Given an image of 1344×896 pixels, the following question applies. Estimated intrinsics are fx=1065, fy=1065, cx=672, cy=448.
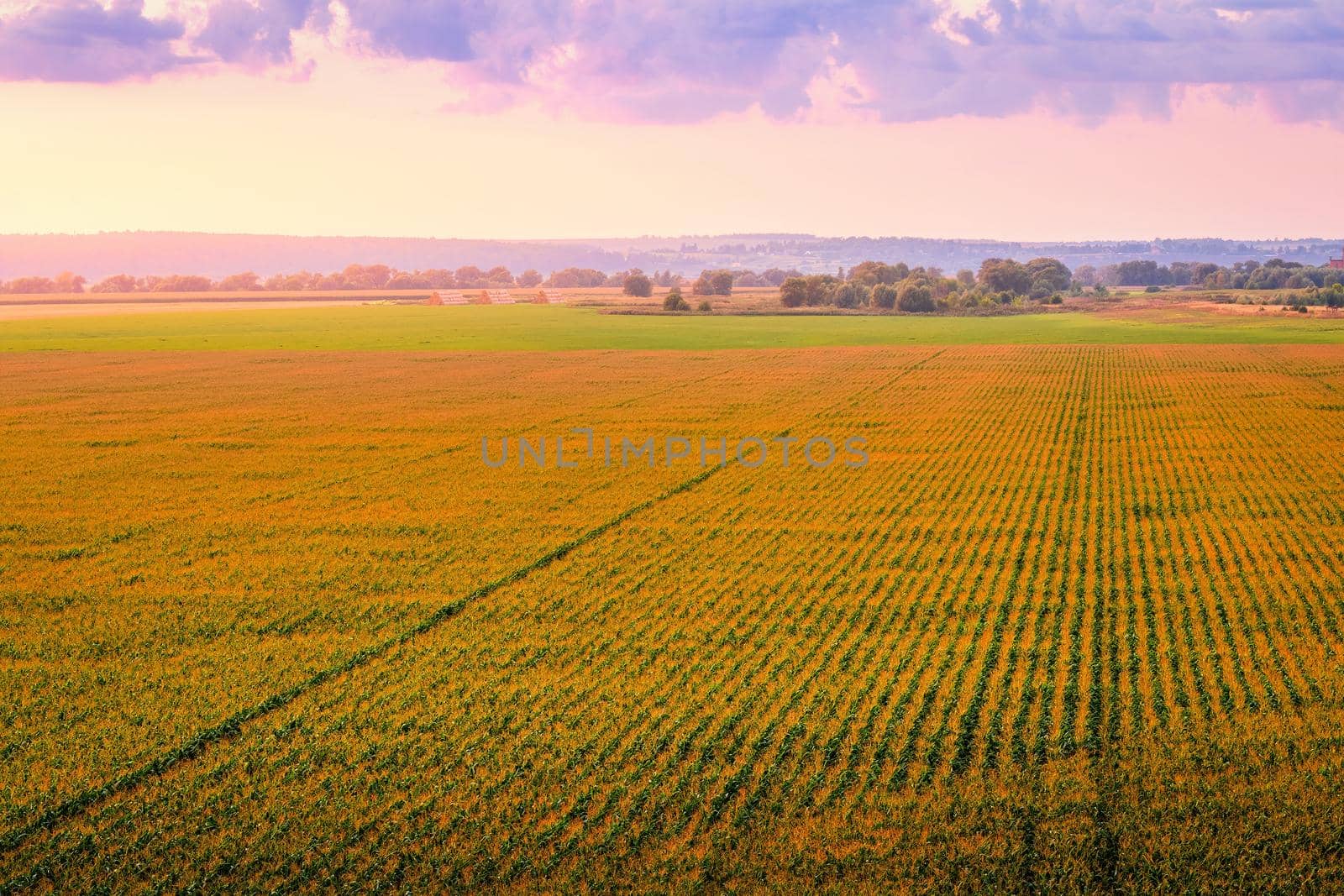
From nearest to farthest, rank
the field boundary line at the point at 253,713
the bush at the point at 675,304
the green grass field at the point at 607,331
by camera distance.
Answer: the field boundary line at the point at 253,713, the green grass field at the point at 607,331, the bush at the point at 675,304

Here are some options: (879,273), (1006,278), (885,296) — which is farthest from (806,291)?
(1006,278)

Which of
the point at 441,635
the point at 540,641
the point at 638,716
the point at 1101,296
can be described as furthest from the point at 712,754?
the point at 1101,296

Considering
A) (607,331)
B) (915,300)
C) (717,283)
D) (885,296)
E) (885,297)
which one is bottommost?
(607,331)

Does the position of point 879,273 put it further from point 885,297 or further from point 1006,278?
point 885,297

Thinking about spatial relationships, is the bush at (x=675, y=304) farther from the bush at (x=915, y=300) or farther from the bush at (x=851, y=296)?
the bush at (x=915, y=300)

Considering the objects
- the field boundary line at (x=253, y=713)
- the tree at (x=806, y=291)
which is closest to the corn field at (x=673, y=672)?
the field boundary line at (x=253, y=713)

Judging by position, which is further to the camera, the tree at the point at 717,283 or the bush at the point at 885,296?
the tree at the point at 717,283

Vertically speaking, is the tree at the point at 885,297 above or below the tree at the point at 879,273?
below
